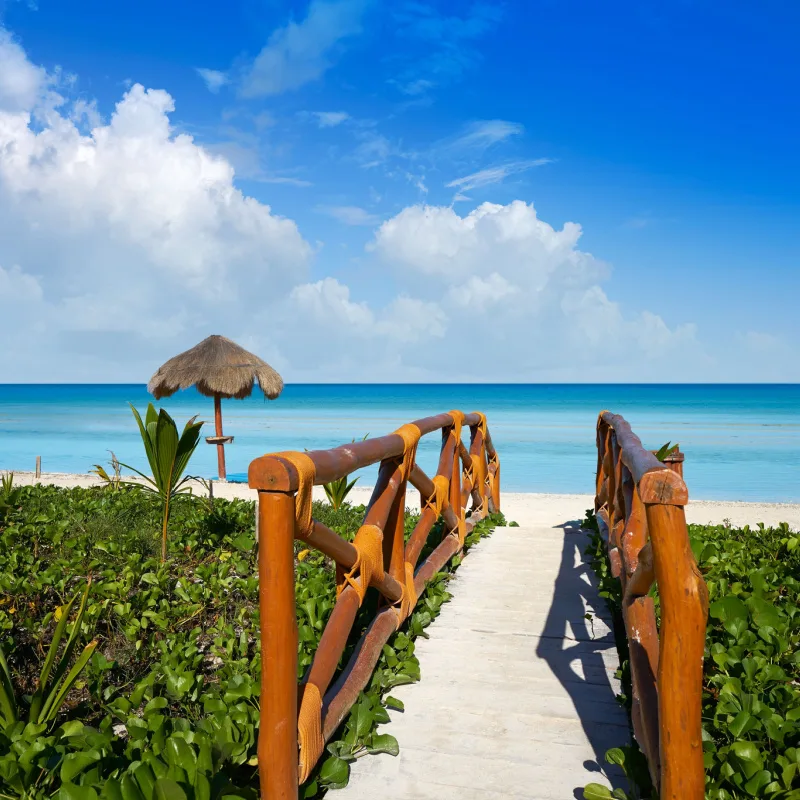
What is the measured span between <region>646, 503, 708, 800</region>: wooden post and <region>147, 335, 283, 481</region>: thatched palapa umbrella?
11.2 m

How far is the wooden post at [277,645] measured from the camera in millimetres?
1631

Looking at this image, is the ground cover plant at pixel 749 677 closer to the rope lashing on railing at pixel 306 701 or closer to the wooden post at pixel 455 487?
the rope lashing on railing at pixel 306 701

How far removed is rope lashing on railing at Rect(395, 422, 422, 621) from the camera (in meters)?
2.81

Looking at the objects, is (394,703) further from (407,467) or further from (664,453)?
(664,453)

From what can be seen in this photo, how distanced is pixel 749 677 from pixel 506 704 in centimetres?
89

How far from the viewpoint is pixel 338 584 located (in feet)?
7.96

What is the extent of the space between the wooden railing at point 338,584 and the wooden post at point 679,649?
2.99 ft

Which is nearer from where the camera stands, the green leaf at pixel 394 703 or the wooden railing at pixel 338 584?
the wooden railing at pixel 338 584

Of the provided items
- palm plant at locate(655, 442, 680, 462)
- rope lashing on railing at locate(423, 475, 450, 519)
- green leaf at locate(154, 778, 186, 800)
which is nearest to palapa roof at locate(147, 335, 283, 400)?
rope lashing on railing at locate(423, 475, 450, 519)

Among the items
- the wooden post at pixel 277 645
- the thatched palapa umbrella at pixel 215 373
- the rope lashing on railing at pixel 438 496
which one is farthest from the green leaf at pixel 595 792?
the thatched palapa umbrella at pixel 215 373

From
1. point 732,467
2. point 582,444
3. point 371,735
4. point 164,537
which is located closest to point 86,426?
point 582,444

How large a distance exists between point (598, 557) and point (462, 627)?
1707 mm

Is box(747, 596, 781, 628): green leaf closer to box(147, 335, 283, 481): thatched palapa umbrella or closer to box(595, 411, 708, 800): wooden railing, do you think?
box(595, 411, 708, 800): wooden railing

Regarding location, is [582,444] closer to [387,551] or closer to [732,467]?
[732,467]
